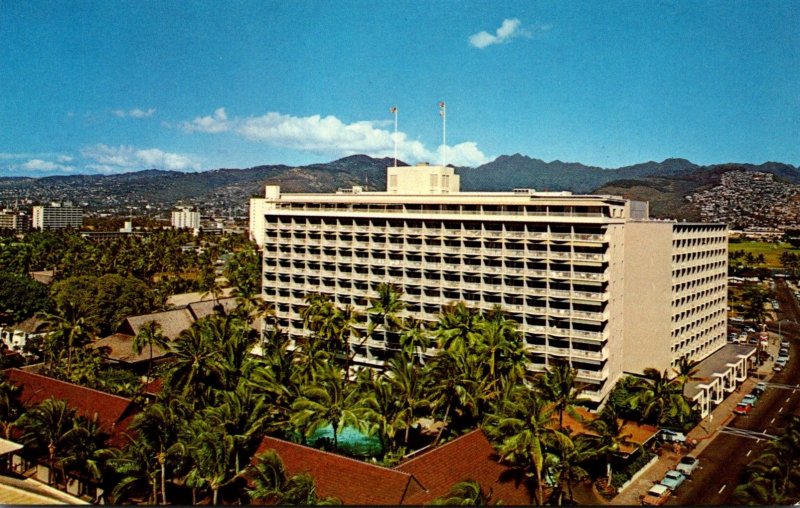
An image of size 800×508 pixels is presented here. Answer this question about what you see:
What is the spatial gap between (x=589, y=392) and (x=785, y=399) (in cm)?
1621

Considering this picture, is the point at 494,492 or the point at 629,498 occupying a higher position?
the point at 494,492

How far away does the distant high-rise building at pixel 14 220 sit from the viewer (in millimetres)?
159125

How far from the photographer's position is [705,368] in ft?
137

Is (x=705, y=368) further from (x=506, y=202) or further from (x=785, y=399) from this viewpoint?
(x=506, y=202)

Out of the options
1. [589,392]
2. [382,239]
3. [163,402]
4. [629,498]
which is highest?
[382,239]

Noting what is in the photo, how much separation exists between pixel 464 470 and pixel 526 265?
1814cm

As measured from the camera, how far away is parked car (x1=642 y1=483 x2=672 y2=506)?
25.4 metres

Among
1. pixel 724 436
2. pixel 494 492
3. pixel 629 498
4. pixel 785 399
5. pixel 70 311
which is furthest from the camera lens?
pixel 785 399

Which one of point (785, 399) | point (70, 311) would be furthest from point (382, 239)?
point (785, 399)

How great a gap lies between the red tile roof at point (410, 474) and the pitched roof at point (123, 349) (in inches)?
897

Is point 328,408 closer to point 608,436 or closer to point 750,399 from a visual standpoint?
point 608,436

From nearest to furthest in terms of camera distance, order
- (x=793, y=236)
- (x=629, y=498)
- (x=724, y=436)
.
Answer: (x=629, y=498), (x=724, y=436), (x=793, y=236)

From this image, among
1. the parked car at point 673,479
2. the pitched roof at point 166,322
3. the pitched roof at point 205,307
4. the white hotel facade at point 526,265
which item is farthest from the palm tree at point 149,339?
the parked car at point 673,479

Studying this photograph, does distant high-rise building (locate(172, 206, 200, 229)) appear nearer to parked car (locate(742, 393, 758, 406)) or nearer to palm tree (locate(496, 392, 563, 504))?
parked car (locate(742, 393, 758, 406))
